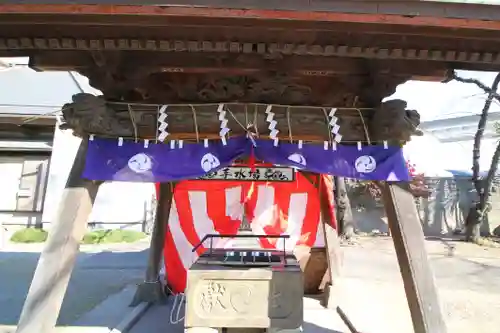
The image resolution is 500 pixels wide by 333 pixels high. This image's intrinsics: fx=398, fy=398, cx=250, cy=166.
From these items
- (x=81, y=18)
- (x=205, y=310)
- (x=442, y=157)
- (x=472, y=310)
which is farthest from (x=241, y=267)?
(x=442, y=157)

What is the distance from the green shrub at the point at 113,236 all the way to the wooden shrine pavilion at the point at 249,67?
1152 cm

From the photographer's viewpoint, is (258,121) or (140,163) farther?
(258,121)

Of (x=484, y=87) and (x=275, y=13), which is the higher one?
(x=484, y=87)

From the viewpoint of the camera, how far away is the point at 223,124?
3.78 meters

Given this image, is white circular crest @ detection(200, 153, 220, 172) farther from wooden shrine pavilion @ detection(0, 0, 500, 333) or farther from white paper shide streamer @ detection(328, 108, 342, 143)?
white paper shide streamer @ detection(328, 108, 342, 143)

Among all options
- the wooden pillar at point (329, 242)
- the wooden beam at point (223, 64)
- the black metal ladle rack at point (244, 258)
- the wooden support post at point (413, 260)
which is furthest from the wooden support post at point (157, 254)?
the wooden support post at point (413, 260)

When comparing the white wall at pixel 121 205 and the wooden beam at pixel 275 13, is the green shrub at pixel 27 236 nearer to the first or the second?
the white wall at pixel 121 205

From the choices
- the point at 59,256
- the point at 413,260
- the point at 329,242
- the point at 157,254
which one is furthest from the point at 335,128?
the point at 157,254

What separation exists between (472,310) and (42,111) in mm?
13412

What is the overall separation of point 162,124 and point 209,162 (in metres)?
0.58

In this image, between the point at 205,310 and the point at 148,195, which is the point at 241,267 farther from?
the point at 148,195

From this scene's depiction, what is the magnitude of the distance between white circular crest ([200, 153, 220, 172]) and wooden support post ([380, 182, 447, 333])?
5.31 feet

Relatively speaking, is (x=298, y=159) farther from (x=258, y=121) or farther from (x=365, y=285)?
(x=365, y=285)

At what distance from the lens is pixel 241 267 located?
13.2 feet
